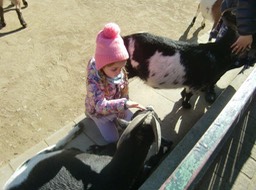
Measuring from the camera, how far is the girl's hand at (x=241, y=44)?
294 centimetres

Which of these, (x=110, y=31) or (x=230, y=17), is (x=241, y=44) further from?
(x=110, y=31)

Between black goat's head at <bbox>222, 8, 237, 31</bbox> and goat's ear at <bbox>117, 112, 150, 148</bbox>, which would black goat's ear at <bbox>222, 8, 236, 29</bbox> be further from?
goat's ear at <bbox>117, 112, 150, 148</bbox>

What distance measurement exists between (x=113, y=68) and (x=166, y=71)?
898 millimetres

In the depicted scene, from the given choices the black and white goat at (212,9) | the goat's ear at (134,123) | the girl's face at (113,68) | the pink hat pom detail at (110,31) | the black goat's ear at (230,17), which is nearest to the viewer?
the goat's ear at (134,123)

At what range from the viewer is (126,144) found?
2023mm

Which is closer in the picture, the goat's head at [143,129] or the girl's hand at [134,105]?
the goat's head at [143,129]

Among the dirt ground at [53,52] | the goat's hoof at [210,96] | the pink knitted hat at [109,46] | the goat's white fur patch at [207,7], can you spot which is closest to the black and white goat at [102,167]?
the pink knitted hat at [109,46]

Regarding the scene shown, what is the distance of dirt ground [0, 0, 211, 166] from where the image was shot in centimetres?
382

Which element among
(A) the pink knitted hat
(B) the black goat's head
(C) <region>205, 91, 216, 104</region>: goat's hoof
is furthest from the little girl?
(B) the black goat's head

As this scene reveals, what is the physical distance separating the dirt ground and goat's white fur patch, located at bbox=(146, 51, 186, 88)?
1.24 metres

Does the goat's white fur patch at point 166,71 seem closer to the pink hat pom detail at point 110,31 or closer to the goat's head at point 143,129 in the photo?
the pink hat pom detail at point 110,31

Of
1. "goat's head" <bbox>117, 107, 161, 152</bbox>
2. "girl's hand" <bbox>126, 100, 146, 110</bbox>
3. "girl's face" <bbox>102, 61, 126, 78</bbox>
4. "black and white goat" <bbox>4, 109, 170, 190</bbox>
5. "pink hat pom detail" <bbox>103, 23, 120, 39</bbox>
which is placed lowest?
"black and white goat" <bbox>4, 109, 170, 190</bbox>

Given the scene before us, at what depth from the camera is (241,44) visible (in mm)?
3018

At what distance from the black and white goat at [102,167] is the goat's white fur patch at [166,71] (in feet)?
3.82
